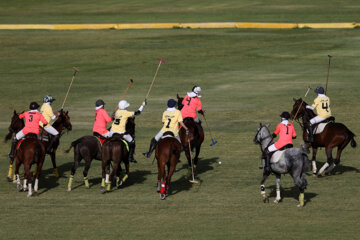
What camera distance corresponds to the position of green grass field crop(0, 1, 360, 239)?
18328 mm

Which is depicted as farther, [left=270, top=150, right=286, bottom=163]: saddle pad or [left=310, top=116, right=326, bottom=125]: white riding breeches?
[left=310, top=116, right=326, bottom=125]: white riding breeches

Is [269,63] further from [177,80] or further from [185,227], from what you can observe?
[185,227]

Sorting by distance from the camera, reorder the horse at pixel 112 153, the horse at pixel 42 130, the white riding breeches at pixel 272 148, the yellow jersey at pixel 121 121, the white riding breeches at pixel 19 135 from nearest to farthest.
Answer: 1. the white riding breeches at pixel 272 148
2. the horse at pixel 112 153
3. the white riding breeches at pixel 19 135
4. the yellow jersey at pixel 121 121
5. the horse at pixel 42 130

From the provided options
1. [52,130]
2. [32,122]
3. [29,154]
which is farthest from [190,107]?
[29,154]

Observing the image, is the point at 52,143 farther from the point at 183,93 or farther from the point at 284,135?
the point at 183,93

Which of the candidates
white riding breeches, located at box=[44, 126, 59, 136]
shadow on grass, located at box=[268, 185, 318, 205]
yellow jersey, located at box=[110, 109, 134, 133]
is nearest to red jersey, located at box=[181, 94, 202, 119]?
yellow jersey, located at box=[110, 109, 134, 133]

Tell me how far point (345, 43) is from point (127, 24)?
19160 mm

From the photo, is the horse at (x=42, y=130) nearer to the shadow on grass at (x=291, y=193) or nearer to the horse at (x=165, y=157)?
the horse at (x=165, y=157)

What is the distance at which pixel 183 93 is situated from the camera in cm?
3975

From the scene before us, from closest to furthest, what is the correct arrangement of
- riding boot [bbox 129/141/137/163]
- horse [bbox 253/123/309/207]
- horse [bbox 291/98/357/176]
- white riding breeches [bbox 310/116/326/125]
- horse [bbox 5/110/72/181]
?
horse [bbox 253/123/309/207] → riding boot [bbox 129/141/137/163] → horse [bbox 291/98/357/176] → horse [bbox 5/110/72/181] → white riding breeches [bbox 310/116/326/125]

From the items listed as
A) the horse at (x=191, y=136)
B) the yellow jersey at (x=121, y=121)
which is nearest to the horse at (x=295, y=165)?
the horse at (x=191, y=136)

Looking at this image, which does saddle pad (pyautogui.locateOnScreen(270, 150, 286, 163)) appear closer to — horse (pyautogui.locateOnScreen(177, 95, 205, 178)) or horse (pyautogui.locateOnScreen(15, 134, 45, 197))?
horse (pyautogui.locateOnScreen(177, 95, 205, 178))

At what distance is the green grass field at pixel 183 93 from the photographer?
18.3m

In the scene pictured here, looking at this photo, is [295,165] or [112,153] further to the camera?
[112,153]
